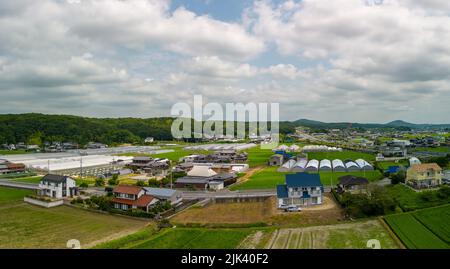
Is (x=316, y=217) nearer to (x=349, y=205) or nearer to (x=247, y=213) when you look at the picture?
(x=349, y=205)

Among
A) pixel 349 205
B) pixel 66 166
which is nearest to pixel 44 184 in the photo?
pixel 66 166

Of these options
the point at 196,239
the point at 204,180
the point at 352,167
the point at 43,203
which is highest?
the point at 352,167

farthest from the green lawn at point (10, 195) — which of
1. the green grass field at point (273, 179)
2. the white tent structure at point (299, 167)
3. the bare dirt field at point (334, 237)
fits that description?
the white tent structure at point (299, 167)

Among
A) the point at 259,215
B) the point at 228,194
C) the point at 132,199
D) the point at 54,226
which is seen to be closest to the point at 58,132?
the point at 132,199

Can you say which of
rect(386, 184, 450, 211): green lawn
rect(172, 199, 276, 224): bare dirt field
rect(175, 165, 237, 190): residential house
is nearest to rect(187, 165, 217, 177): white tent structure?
rect(175, 165, 237, 190): residential house

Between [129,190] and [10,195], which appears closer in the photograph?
[129,190]

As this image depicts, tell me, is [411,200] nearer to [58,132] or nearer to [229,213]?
[229,213]

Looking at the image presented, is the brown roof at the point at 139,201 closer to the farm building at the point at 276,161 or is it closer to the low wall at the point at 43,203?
the low wall at the point at 43,203
